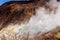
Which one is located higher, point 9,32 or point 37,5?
point 37,5

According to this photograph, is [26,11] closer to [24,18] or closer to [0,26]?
[24,18]

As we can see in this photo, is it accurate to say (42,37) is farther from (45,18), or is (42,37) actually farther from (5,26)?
(5,26)

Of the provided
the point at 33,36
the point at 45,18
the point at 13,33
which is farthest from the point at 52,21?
the point at 13,33

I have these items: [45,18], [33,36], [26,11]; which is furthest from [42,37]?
[26,11]

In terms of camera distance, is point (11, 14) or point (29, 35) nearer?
point (29, 35)

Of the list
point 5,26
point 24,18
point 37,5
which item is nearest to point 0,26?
point 5,26

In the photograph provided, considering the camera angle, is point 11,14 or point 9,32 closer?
point 9,32

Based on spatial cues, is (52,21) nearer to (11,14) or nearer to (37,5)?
(37,5)
